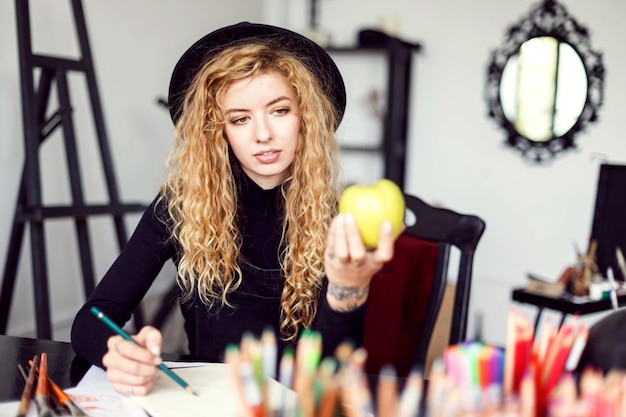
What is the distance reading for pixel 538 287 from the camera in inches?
96.6

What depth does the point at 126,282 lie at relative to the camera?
3.77 ft

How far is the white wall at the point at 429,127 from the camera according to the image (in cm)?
268

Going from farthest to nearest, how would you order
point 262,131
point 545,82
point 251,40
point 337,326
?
point 545,82
point 251,40
point 262,131
point 337,326

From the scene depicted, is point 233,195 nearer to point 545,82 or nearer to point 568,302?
point 568,302

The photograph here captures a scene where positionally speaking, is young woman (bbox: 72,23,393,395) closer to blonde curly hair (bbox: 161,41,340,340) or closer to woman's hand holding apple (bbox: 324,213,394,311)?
blonde curly hair (bbox: 161,41,340,340)

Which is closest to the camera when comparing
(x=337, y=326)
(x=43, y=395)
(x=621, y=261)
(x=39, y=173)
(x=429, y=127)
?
(x=43, y=395)

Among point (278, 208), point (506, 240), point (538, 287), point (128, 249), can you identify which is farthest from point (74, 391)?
point (506, 240)

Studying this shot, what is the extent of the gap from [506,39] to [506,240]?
109cm

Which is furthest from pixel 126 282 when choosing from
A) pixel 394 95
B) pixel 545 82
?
pixel 545 82

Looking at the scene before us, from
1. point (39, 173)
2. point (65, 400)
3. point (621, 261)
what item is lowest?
point (621, 261)

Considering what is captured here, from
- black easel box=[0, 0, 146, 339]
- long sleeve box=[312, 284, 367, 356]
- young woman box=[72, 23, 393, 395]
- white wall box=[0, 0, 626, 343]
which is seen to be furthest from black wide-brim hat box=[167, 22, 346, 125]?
white wall box=[0, 0, 626, 343]

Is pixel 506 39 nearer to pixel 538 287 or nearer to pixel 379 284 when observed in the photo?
pixel 538 287

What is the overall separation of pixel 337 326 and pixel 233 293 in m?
0.32

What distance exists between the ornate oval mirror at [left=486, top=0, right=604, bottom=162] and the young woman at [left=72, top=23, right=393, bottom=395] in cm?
249
